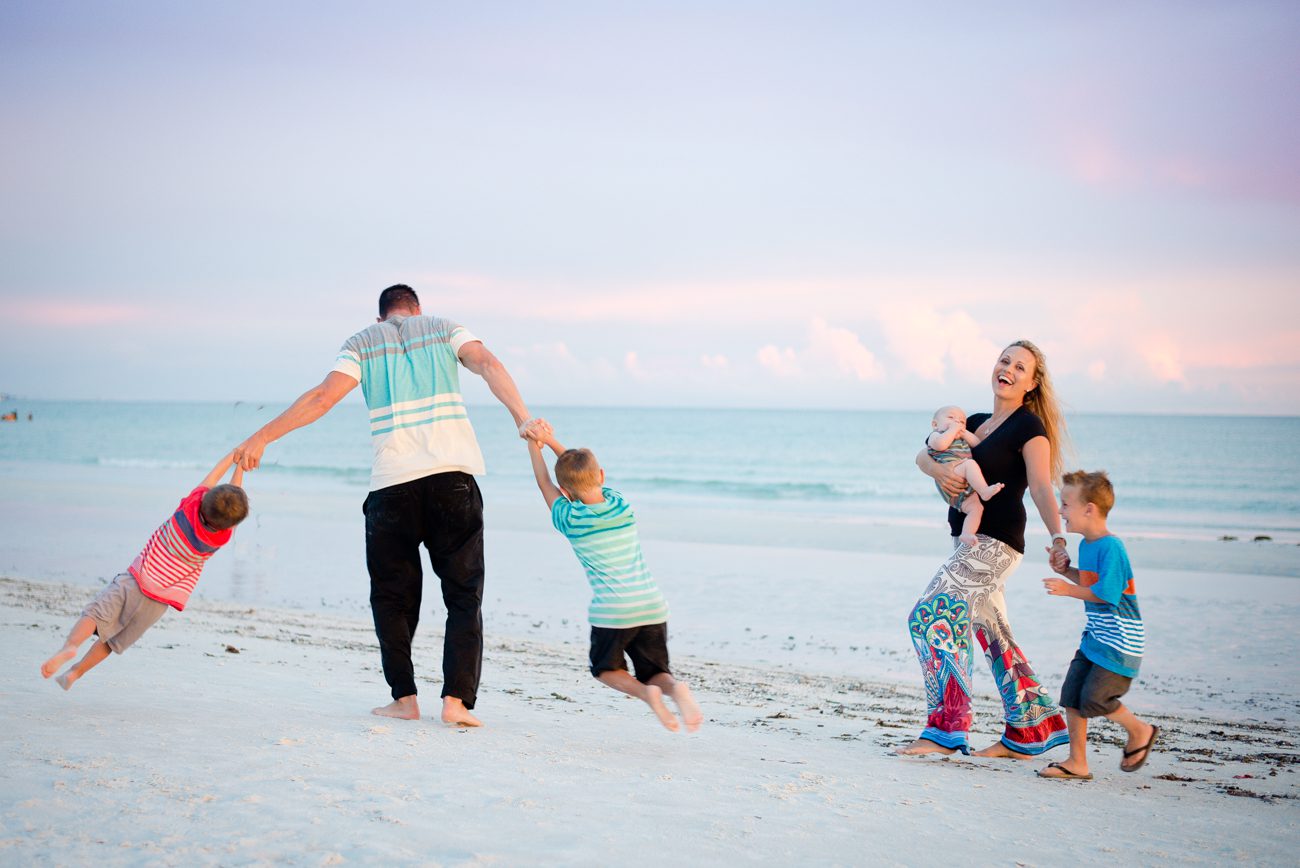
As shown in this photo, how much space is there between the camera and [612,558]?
4379mm

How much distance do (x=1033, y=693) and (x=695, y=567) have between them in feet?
30.6

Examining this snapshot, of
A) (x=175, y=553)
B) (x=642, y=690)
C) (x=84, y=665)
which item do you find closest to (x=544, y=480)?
(x=642, y=690)

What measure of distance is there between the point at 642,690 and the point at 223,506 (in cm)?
199

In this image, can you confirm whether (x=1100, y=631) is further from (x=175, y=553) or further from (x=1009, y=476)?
(x=175, y=553)

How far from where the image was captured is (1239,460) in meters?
51.8

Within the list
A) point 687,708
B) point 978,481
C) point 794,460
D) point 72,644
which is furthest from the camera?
point 794,460

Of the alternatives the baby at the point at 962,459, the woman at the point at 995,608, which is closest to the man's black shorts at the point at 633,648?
the woman at the point at 995,608

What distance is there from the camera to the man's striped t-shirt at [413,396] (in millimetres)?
4602

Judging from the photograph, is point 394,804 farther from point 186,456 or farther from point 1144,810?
point 186,456

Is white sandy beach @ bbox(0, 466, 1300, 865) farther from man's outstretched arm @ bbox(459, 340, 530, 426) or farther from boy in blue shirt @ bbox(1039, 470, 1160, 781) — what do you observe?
man's outstretched arm @ bbox(459, 340, 530, 426)

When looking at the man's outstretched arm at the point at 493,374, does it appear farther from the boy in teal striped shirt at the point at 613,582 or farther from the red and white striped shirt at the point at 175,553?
the red and white striped shirt at the point at 175,553

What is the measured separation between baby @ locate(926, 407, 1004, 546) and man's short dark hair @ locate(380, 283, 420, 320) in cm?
255

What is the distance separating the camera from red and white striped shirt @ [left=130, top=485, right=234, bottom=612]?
446 centimetres

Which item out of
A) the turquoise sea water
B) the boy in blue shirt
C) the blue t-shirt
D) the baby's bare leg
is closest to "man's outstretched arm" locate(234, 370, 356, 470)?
the baby's bare leg
